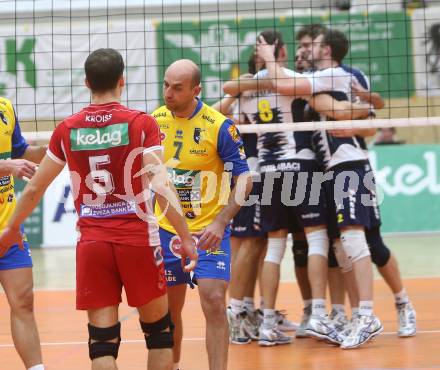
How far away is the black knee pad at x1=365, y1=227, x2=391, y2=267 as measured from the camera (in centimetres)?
728

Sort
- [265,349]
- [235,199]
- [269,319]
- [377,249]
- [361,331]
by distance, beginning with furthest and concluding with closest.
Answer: [377,249] → [269,319] → [265,349] → [361,331] → [235,199]

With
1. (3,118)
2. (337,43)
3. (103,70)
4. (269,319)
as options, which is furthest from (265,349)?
(103,70)

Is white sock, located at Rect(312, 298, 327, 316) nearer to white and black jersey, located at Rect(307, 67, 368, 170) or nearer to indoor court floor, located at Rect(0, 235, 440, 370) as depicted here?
indoor court floor, located at Rect(0, 235, 440, 370)

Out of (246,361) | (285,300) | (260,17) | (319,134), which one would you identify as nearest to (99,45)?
(260,17)

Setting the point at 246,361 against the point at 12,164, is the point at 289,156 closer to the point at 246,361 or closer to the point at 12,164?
the point at 246,361

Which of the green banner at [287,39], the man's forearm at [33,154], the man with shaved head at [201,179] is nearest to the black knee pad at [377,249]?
→ the man with shaved head at [201,179]

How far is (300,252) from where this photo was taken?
7.61m

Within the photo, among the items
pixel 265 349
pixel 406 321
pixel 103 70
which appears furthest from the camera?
pixel 406 321

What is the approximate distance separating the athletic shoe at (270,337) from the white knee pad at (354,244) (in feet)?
2.67

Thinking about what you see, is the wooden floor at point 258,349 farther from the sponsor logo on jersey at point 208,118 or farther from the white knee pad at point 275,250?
the sponsor logo on jersey at point 208,118

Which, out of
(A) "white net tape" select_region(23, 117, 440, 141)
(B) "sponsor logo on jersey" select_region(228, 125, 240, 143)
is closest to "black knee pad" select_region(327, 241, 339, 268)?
(A) "white net tape" select_region(23, 117, 440, 141)

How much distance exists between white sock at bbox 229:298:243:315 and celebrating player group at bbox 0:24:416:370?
0.01 meters

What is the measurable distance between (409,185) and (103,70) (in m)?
10.8

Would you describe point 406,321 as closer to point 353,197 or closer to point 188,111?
point 353,197
